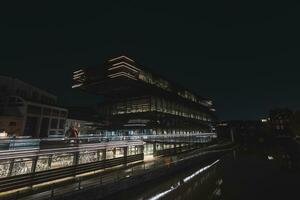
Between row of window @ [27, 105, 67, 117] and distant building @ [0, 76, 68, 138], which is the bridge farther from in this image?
row of window @ [27, 105, 67, 117]

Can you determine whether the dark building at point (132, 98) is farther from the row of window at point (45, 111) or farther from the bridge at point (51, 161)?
the bridge at point (51, 161)

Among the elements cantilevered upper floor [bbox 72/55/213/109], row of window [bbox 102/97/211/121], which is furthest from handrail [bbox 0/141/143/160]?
cantilevered upper floor [bbox 72/55/213/109]

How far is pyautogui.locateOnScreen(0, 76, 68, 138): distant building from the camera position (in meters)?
41.5

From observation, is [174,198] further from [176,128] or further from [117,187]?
[176,128]

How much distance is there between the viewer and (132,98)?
2596 inches

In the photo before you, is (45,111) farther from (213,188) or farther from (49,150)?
(213,188)

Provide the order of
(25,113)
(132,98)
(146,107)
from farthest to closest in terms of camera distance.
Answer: (132,98) → (146,107) → (25,113)

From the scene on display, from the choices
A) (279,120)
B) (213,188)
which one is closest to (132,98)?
(213,188)

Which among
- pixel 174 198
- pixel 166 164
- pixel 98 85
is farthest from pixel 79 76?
pixel 174 198

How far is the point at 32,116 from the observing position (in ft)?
148

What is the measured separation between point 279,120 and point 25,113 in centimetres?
13867

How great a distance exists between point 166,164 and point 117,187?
24.3 feet

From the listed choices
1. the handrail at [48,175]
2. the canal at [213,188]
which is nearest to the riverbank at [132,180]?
the canal at [213,188]

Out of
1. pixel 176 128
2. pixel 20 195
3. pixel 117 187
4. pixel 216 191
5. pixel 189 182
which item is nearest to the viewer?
pixel 20 195
